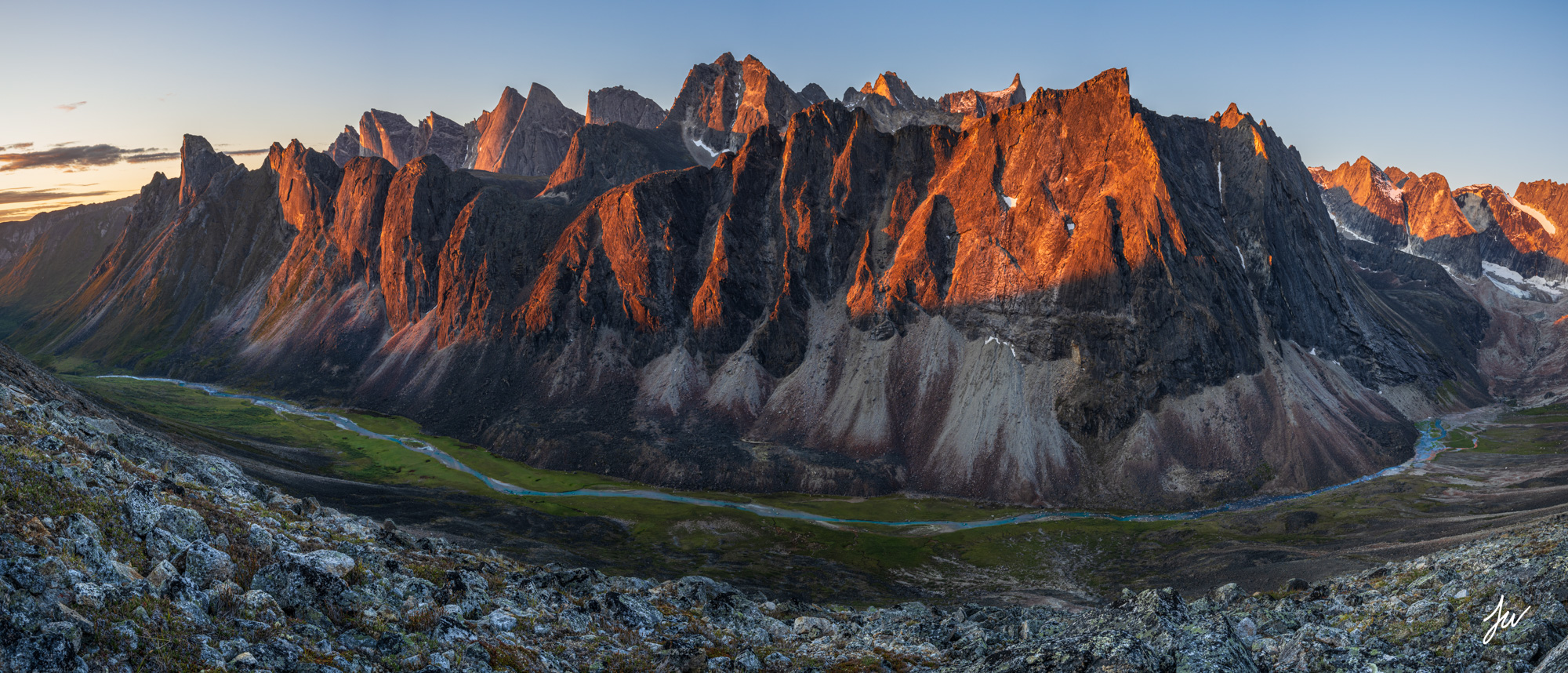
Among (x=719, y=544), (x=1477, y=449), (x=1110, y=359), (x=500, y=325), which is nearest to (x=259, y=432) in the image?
(x=500, y=325)

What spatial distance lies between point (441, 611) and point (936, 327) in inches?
4920

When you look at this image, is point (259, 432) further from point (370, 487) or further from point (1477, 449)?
point (1477, 449)

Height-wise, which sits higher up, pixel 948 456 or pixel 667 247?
pixel 667 247

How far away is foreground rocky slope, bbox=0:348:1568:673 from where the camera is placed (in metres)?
18.0

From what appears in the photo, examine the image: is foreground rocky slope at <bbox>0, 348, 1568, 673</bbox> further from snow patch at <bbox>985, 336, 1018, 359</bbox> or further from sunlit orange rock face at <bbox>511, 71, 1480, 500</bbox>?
snow patch at <bbox>985, 336, 1018, 359</bbox>

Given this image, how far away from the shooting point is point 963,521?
108 metres

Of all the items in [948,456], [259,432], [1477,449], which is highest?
[1477,449]

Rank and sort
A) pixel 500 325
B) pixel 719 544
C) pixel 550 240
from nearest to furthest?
pixel 719 544, pixel 500 325, pixel 550 240

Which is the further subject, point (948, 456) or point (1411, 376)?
point (1411, 376)

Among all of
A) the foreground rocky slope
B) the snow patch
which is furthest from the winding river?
the foreground rocky slope

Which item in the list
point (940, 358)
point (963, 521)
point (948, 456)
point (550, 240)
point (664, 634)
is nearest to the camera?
point (664, 634)

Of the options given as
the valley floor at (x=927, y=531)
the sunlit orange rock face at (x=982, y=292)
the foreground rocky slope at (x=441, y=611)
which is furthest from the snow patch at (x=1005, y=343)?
the foreground rocky slope at (x=441, y=611)

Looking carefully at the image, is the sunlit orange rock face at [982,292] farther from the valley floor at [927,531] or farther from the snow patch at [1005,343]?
the valley floor at [927,531]

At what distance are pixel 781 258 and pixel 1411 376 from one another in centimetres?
13484
